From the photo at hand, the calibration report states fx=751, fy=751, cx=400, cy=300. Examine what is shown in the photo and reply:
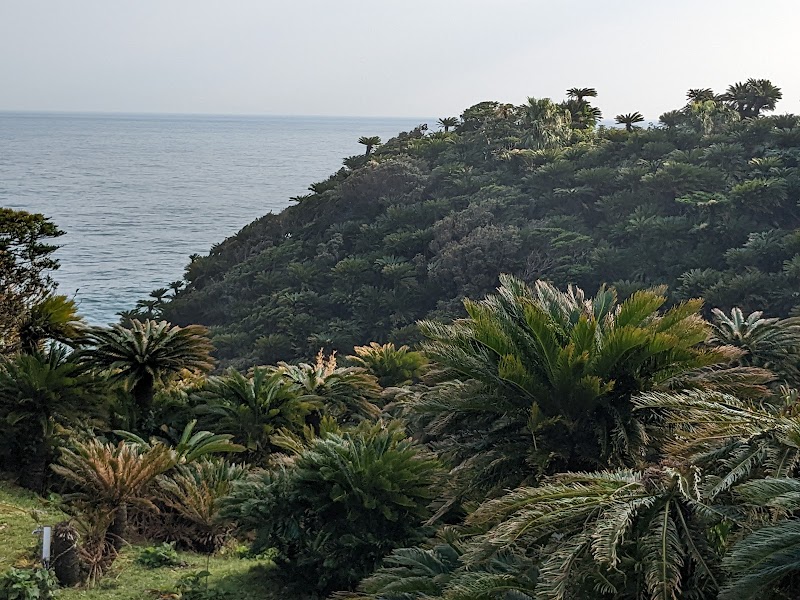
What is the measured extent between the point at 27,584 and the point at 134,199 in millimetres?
100494

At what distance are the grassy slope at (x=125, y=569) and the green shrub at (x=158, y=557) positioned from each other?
10cm

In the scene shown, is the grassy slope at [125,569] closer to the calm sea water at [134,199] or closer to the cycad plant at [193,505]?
the cycad plant at [193,505]

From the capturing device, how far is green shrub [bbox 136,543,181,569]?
8.23 m

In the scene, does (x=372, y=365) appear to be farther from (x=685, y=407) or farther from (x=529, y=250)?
(x=529, y=250)

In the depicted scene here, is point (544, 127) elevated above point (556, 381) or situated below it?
above

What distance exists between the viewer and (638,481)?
500 centimetres

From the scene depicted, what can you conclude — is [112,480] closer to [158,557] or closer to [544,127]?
[158,557]

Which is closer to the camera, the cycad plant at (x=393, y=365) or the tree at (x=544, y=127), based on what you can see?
the cycad plant at (x=393, y=365)

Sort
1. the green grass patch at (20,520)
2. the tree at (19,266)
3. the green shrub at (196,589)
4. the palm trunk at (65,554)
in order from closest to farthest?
1. the palm trunk at (65,554)
2. the green shrub at (196,589)
3. the green grass patch at (20,520)
4. the tree at (19,266)

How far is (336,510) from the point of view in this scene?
7930mm

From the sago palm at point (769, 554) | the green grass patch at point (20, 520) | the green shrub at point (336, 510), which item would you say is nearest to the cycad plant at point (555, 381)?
the green shrub at point (336, 510)

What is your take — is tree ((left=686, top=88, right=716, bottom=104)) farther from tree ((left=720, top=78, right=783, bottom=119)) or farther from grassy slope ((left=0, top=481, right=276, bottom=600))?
grassy slope ((left=0, top=481, right=276, bottom=600))

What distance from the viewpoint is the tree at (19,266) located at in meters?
12.1

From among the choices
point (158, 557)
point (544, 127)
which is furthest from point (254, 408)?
point (544, 127)
